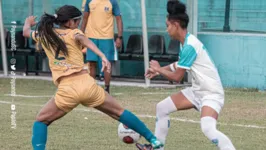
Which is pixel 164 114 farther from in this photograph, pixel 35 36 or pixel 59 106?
pixel 35 36

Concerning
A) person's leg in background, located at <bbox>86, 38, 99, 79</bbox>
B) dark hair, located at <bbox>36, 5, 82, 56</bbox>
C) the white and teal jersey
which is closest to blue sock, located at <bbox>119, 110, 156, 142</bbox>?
the white and teal jersey

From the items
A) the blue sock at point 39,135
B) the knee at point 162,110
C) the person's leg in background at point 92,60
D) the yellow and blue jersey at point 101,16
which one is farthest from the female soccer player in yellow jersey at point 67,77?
the yellow and blue jersey at point 101,16

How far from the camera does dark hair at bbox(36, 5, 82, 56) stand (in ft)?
27.3

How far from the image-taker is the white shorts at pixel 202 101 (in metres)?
8.00

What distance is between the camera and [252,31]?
651 inches

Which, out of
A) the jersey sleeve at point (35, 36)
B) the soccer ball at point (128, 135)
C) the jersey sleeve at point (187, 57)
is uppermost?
the jersey sleeve at point (35, 36)

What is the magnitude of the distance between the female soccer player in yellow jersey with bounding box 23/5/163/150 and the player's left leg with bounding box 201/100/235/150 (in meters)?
0.78

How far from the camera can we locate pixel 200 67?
26.5 feet

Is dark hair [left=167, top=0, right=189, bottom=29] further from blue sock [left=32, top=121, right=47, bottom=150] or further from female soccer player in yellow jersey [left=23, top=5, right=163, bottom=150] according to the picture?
blue sock [left=32, top=121, right=47, bottom=150]

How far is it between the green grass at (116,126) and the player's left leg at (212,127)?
147 cm

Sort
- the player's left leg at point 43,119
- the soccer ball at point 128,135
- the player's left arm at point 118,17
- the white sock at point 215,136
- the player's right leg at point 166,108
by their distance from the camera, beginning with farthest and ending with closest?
the player's left arm at point 118,17, the soccer ball at point 128,135, the player's right leg at point 166,108, the player's left leg at point 43,119, the white sock at point 215,136

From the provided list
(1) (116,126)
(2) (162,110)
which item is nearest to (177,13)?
(2) (162,110)

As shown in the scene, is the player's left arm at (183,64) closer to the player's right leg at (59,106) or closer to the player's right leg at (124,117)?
the player's right leg at (124,117)

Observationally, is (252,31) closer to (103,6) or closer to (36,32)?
(103,6)
